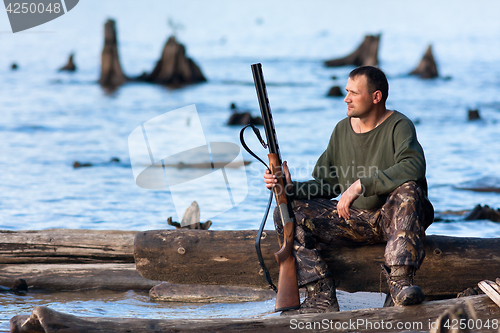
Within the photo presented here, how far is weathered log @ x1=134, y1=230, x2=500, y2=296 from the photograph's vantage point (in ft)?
13.7

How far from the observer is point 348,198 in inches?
149

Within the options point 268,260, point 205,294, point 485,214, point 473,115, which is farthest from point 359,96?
point 473,115

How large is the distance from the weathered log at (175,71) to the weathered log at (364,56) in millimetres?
9534

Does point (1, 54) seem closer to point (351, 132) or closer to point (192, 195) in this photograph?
point (192, 195)

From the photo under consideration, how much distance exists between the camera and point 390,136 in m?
3.90

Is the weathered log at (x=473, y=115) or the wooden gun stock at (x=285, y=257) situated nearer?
the wooden gun stock at (x=285, y=257)

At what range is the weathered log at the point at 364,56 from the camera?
3134 cm

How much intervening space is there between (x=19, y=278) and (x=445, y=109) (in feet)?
59.8

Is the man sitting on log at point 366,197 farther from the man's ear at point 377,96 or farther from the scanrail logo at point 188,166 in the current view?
the scanrail logo at point 188,166

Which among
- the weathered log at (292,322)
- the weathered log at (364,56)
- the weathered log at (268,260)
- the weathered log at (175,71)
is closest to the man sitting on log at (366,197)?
the weathered log at (292,322)

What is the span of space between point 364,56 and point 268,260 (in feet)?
97.3

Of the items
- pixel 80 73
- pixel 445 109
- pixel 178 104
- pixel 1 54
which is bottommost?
pixel 445 109

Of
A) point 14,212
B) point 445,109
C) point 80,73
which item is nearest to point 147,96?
point 80,73

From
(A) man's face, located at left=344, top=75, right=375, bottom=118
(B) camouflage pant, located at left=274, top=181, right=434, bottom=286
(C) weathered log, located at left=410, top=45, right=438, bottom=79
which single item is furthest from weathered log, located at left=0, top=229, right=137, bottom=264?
(C) weathered log, located at left=410, top=45, right=438, bottom=79
